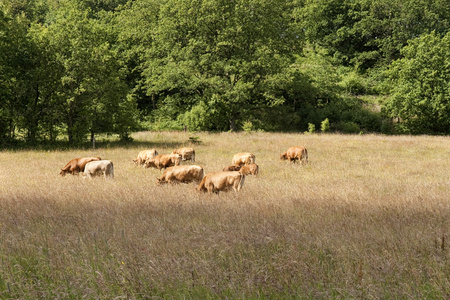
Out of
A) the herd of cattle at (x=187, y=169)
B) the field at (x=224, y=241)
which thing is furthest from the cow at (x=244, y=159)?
the field at (x=224, y=241)

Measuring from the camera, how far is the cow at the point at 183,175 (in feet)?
38.7

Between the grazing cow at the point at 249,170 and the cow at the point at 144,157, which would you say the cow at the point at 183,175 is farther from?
the cow at the point at 144,157

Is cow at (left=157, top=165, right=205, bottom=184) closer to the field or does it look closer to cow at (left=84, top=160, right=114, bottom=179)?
the field

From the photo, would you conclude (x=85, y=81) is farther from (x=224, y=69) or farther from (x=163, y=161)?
(x=224, y=69)

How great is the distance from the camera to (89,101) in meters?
24.6

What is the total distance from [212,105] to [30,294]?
109ft

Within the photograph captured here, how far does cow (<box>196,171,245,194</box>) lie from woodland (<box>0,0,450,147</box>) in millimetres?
16342

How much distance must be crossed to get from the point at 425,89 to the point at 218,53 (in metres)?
20.7

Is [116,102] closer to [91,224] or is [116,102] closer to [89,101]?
[89,101]

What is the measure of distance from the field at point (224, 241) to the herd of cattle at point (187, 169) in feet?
1.66

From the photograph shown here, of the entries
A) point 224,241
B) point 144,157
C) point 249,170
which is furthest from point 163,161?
point 224,241

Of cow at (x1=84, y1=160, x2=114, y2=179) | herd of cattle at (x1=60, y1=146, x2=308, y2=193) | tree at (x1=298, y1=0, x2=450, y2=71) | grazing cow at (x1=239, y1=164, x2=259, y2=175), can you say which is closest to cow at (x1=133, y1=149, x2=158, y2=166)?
herd of cattle at (x1=60, y1=146, x2=308, y2=193)

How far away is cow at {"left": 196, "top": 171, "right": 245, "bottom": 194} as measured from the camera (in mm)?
10008

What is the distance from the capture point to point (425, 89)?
37.7 metres
